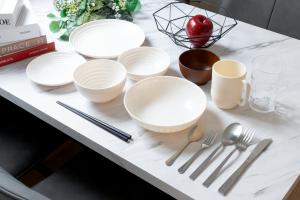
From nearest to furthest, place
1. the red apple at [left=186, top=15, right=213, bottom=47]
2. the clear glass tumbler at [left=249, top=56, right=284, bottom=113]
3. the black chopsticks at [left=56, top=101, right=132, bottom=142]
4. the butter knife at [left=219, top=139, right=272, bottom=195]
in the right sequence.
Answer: the butter knife at [left=219, top=139, right=272, bottom=195] → the black chopsticks at [left=56, top=101, right=132, bottom=142] → the clear glass tumbler at [left=249, top=56, right=284, bottom=113] → the red apple at [left=186, top=15, right=213, bottom=47]

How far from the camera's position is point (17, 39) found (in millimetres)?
1140

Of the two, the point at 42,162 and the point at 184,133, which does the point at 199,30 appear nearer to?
the point at 184,133

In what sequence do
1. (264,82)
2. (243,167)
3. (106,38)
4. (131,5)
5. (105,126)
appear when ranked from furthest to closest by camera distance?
(131,5) < (106,38) < (264,82) < (105,126) < (243,167)

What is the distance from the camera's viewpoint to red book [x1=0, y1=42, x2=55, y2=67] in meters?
1.14

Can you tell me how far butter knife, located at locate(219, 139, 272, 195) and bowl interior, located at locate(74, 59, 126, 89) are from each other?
400 millimetres

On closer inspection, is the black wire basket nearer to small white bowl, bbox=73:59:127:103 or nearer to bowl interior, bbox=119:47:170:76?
bowl interior, bbox=119:47:170:76

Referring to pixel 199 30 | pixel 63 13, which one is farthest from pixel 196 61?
pixel 63 13

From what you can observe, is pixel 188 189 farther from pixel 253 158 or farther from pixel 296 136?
pixel 296 136

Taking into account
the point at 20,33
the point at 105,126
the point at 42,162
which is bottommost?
the point at 42,162

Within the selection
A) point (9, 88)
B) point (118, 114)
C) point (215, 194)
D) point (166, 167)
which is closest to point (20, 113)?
point (9, 88)

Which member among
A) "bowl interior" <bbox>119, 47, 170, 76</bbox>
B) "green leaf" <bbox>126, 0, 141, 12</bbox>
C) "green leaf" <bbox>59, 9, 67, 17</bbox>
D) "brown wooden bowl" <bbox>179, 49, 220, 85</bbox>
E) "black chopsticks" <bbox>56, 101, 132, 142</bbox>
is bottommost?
"black chopsticks" <bbox>56, 101, 132, 142</bbox>

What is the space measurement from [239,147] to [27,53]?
0.70 m

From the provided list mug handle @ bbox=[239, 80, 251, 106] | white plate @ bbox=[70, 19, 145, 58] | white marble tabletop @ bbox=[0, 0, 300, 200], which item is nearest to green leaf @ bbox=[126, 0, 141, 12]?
white plate @ bbox=[70, 19, 145, 58]

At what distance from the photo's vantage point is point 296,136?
90cm
